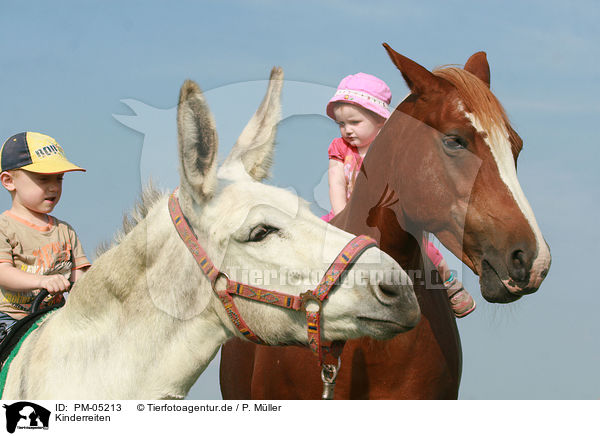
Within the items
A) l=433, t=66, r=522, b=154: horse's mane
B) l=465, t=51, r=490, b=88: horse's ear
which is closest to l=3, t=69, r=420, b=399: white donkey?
l=433, t=66, r=522, b=154: horse's mane

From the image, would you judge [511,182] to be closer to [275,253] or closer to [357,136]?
[357,136]

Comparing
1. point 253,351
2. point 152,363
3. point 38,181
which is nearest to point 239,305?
point 152,363

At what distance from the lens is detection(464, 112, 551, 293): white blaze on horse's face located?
3283mm

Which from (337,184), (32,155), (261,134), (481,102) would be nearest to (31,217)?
(32,155)

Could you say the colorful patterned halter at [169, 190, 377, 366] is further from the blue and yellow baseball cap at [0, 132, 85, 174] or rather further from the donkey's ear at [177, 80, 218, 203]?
the blue and yellow baseball cap at [0, 132, 85, 174]

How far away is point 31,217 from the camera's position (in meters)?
3.79

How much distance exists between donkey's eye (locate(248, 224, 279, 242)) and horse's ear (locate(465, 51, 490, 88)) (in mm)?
2179

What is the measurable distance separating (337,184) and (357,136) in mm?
350

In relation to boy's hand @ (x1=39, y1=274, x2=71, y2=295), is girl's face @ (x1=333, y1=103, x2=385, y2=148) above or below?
above

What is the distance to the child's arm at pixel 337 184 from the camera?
4355mm

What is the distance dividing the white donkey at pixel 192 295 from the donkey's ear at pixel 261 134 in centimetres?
26

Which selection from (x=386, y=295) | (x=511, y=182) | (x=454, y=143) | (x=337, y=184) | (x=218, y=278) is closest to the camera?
(x=386, y=295)

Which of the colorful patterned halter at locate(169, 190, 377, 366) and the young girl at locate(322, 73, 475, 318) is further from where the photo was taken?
the young girl at locate(322, 73, 475, 318)
